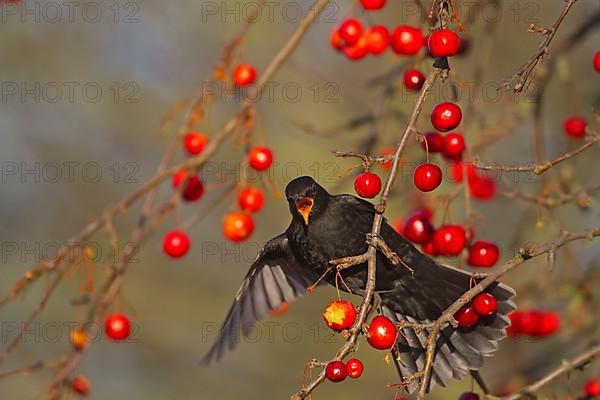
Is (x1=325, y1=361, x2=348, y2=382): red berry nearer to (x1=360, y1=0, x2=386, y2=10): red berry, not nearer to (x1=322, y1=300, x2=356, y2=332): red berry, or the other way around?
(x1=322, y1=300, x2=356, y2=332): red berry

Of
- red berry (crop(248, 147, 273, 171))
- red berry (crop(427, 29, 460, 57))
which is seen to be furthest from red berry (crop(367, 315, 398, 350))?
red berry (crop(248, 147, 273, 171))

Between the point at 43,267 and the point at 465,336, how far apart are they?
5.19ft

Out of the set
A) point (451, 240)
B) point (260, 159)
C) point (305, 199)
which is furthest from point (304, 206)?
point (451, 240)

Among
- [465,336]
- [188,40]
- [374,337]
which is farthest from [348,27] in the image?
[188,40]

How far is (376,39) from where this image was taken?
3.65m

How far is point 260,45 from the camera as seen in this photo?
7.50 meters

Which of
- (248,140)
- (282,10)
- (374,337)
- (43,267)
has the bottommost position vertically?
(43,267)

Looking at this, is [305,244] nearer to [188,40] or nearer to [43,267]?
[43,267]

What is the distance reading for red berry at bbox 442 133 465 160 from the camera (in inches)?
120

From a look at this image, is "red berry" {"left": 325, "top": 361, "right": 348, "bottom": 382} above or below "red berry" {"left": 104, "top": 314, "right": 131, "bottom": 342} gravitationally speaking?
above

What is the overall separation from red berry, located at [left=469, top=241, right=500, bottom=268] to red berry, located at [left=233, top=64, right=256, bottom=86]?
1271mm

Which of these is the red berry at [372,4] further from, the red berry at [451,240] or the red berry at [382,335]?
the red berry at [382,335]

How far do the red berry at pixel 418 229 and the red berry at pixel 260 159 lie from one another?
0.63 m

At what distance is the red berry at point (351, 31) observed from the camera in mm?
3639
